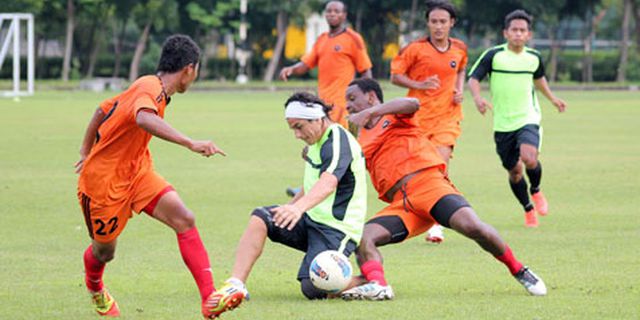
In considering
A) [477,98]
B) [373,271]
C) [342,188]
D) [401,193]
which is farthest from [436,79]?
[342,188]

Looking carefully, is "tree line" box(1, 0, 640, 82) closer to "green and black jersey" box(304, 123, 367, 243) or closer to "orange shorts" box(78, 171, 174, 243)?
"green and black jersey" box(304, 123, 367, 243)

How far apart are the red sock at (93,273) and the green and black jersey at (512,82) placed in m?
6.38

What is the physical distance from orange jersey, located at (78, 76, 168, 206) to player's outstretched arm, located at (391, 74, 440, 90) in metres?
5.37

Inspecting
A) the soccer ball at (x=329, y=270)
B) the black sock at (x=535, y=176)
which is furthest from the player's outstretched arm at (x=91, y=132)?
the black sock at (x=535, y=176)

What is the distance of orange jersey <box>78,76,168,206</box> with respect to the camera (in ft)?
26.9

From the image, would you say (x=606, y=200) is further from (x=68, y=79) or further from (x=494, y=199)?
(x=68, y=79)

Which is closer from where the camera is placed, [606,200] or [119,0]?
[606,200]

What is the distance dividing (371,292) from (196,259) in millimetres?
1358

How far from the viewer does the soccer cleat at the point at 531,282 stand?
9.09 m

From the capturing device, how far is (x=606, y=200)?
15758 mm

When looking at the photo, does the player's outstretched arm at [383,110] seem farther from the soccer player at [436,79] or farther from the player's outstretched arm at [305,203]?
the soccer player at [436,79]

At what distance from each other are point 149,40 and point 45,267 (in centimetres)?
5699

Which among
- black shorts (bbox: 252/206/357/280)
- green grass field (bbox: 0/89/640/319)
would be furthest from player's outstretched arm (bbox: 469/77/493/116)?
black shorts (bbox: 252/206/357/280)

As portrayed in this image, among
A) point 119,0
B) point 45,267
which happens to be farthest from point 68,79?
point 45,267
